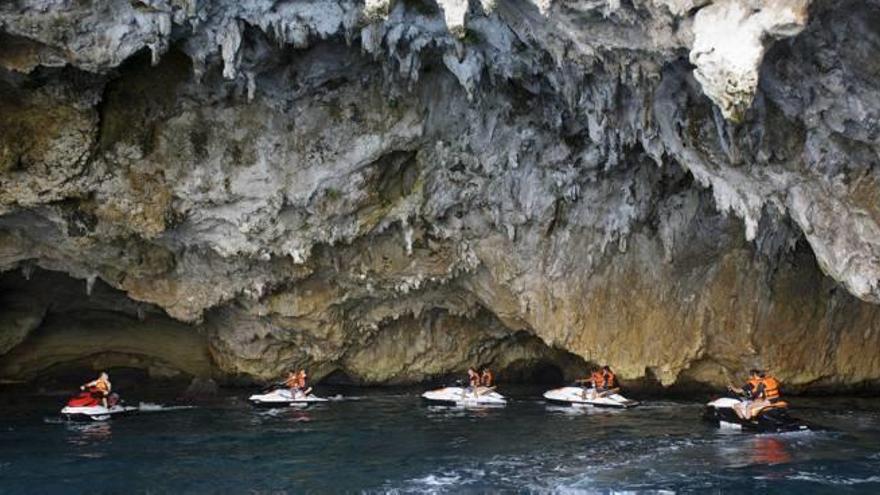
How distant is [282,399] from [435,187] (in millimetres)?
7954

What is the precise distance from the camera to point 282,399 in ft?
85.1

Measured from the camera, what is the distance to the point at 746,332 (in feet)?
78.6

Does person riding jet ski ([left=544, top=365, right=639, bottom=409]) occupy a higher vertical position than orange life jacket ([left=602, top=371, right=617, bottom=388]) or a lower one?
lower

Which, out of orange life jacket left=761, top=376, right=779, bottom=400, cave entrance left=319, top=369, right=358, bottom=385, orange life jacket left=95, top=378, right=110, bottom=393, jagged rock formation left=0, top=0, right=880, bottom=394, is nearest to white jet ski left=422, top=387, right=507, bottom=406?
jagged rock formation left=0, top=0, right=880, bottom=394

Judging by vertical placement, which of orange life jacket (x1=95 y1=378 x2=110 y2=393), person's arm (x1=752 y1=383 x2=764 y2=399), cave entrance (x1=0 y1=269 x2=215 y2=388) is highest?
cave entrance (x1=0 y1=269 x2=215 y2=388)

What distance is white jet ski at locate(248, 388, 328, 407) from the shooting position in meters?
25.9

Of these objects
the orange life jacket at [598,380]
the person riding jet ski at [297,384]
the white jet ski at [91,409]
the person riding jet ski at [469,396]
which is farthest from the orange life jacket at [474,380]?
the white jet ski at [91,409]

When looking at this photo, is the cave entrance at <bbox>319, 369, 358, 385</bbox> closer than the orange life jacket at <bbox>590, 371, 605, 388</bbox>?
No

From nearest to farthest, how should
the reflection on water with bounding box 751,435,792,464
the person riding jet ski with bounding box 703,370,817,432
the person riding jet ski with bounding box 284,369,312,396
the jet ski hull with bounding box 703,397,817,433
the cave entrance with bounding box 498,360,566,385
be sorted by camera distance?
the reflection on water with bounding box 751,435,792,464 → the jet ski hull with bounding box 703,397,817,433 → the person riding jet ski with bounding box 703,370,817,432 → the person riding jet ski with bounding box 284,369,312,396 → the cave entrance with bounding box 498,360,566,385

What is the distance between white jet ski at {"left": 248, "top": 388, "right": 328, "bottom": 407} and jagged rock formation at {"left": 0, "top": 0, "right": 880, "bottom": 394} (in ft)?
7.02

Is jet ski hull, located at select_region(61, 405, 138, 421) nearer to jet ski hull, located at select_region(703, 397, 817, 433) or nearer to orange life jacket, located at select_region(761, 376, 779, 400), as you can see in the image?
jet ski hull, located at select_region(703, 397, 817, 433)

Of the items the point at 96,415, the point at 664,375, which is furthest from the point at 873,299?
the point at 96,415

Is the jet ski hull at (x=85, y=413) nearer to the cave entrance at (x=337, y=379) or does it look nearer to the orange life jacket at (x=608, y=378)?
the cave entrance at (x=337, y=379)

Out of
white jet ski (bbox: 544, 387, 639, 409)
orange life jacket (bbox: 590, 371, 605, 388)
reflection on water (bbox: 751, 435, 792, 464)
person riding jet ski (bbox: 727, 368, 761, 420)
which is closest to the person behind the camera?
reflection on water (bbox: 751, 435, 792, 464)
